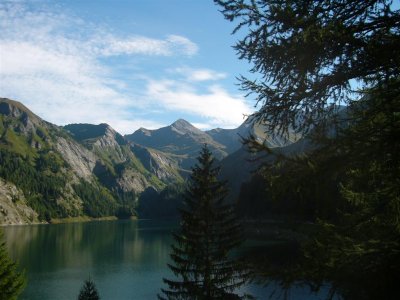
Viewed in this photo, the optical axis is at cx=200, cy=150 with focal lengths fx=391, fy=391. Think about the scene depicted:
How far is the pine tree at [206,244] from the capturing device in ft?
91.9

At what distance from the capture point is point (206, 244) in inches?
1135

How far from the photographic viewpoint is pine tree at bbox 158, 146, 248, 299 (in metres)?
28.0

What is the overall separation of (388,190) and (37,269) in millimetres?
79473

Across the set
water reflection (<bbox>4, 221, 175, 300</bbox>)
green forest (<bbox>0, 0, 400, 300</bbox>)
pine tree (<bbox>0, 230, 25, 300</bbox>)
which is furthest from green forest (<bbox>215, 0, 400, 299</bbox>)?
water reflection (<bbox>4, 221, 175, 300</bbox>)

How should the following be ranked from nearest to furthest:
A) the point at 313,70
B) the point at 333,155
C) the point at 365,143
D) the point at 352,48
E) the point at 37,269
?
1. the point at 365,143
2. the point at 333,155
3. the point at 352,48
4. the point at 313,70
5. the point at 37,269

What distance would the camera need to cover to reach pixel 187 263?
28875mm

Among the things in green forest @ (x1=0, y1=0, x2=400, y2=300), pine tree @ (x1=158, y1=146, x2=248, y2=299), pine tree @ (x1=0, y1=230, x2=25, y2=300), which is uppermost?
green forest @ (x1=0, y1=0, x2=400, y2=300)

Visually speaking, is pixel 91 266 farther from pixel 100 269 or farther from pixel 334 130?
pixel 334 130

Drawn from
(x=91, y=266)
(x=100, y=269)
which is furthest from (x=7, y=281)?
(x=91, y=266)

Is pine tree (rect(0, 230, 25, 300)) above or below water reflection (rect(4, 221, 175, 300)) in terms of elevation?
above

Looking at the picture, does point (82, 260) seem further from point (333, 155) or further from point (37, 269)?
point (333, 155)

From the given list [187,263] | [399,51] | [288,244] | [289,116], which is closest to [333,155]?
[289,116]

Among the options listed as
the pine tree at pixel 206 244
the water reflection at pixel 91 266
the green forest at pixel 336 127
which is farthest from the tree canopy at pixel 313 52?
the water reflection at pixel 91 266

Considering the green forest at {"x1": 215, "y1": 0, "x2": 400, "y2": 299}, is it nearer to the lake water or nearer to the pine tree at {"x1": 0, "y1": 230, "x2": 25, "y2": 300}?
the lake water
